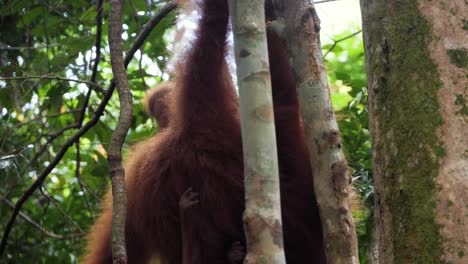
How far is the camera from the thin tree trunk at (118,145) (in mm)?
2326

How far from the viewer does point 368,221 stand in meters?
3.80

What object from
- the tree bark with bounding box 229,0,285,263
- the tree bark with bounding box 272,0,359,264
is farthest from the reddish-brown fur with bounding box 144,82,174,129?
the tree bark with bounding box 229,0,285,263

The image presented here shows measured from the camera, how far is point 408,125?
7.04 feet

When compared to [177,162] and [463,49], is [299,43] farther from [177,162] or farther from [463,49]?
[177,162]

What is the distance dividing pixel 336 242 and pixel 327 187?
20cm

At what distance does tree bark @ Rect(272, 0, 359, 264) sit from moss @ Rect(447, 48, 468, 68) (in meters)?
0.46

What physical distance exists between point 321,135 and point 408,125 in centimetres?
34

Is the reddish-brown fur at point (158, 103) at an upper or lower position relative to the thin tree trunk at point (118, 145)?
upper

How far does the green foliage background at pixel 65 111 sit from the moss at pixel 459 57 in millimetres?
1403

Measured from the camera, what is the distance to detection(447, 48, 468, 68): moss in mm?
2148

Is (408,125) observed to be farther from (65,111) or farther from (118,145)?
(65,111)

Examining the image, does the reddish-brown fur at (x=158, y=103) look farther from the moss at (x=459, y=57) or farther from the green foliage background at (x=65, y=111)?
the moss at (x=459, y=57)

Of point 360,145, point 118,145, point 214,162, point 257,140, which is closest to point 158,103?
point 360,145

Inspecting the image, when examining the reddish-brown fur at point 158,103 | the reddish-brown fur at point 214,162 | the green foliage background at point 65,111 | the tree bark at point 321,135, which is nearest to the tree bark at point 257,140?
the tree bark at point 321,135
